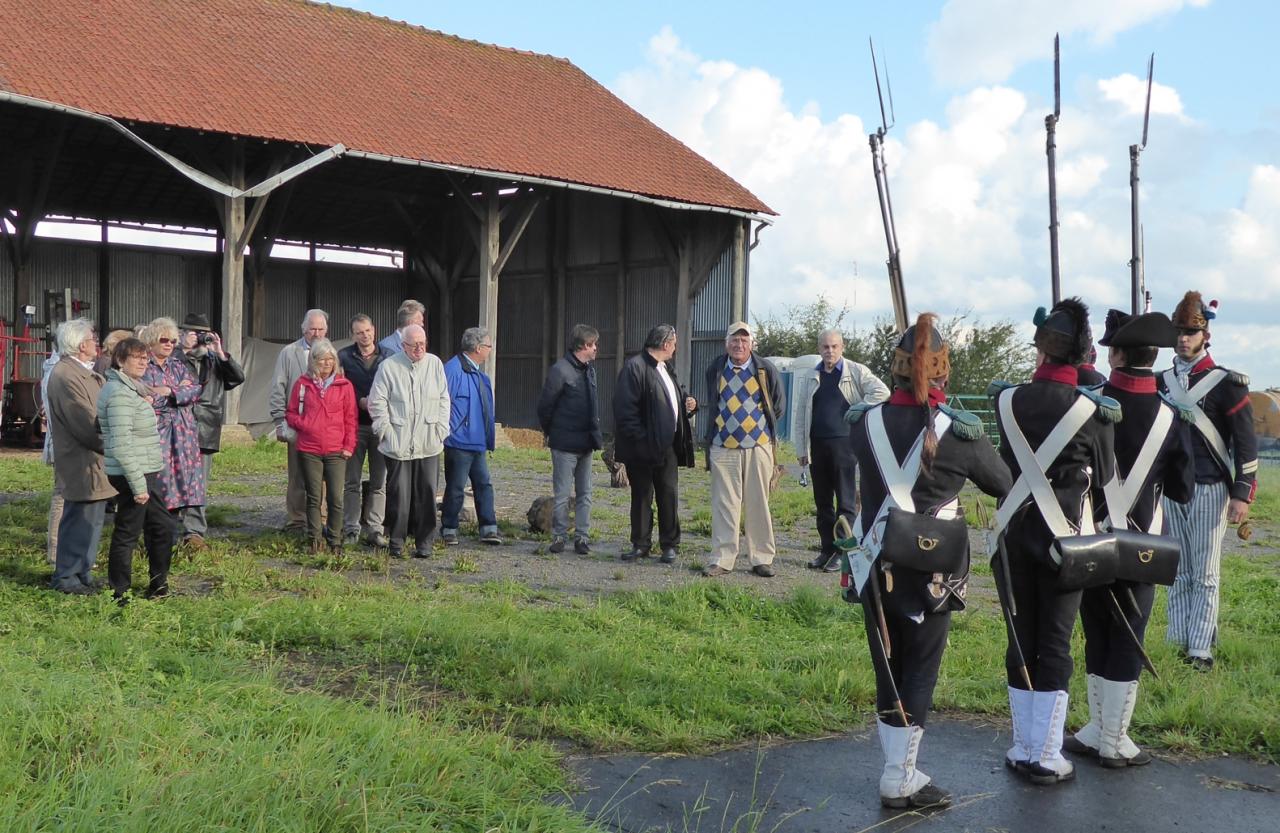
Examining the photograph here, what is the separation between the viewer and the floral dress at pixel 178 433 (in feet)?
23.7

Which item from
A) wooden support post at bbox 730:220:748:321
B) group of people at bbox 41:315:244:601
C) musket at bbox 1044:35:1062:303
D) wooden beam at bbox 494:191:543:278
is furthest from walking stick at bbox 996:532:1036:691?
wooden support post at bbox 730:220:748:321

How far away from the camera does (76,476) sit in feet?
22.5

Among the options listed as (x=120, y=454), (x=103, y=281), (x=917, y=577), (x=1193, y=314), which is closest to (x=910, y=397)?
(x=917, y=577)

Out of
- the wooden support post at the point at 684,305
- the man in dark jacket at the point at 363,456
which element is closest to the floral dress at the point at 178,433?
the man in dark jacket at the point at 363,456

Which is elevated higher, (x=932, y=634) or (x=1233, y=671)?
(x=932, y=634)

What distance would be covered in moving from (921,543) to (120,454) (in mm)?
4587

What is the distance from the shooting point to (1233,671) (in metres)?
5.89

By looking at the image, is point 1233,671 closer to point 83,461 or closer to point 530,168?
point 83,461

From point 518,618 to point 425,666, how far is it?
3.53ft

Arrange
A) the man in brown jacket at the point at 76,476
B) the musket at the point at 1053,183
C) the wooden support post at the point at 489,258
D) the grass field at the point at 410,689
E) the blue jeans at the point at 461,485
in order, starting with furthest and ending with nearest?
the wooden support post at the point at 489,258
the musket at the point at 1053,183
the blue jeans at the point at 461,485
the man in brown jacket at the point at 76,476
the grass field at the point at 410,689

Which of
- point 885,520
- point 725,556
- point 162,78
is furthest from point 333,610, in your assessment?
point 162,78

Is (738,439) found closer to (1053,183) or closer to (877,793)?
Result: (877,793)

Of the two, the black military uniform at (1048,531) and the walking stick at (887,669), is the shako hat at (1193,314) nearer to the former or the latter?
the black military uniform at (1048,531)

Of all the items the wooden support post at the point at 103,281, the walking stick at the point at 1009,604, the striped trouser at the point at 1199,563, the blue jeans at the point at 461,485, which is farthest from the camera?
the wooden support post at the point at 103,281
